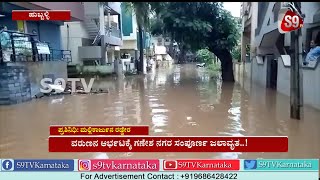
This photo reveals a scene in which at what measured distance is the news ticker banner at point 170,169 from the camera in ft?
7.54

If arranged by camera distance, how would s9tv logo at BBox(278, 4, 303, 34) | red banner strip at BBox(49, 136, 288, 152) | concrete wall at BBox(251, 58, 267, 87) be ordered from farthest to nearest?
concrete wall at BBox(251, 58, 267, 87) < s9tv logo at BBox(278, 4, 303, 34) < red banner strip at BBox(49, 136, 288, 152)

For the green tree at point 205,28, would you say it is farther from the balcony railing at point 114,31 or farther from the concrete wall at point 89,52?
the balcony railing at point 114,31

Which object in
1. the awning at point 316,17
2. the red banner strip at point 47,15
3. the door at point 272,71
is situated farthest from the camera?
the door at point 272,71

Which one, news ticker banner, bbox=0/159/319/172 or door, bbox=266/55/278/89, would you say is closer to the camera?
news ticker banner, bbox=0/159/319/172

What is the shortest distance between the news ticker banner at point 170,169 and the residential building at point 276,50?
480cm

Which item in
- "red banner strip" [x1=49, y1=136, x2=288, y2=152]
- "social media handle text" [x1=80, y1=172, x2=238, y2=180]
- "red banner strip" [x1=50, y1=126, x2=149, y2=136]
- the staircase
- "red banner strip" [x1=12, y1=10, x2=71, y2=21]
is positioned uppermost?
the staircase

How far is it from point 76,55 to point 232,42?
8.36 m

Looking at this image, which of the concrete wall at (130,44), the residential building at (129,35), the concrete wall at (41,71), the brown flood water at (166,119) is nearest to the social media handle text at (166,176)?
the brown flood water at (166,119)

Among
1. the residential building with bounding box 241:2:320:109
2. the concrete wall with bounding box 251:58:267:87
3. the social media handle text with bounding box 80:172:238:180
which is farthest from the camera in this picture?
the concrete wall with bounding box 251:58:267:87

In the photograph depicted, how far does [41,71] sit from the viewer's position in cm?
1127

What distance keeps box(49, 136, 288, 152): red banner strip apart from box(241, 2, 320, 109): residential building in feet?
15.2

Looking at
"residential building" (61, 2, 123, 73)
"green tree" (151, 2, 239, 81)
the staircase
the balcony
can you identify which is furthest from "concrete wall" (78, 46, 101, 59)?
"green tree" (151, 2, 239, 81)

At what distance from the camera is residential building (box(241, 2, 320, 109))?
27.1 ft

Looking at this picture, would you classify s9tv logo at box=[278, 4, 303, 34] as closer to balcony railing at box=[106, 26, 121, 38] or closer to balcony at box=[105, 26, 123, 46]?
balcony at box=[105, 26, 123, 46]
